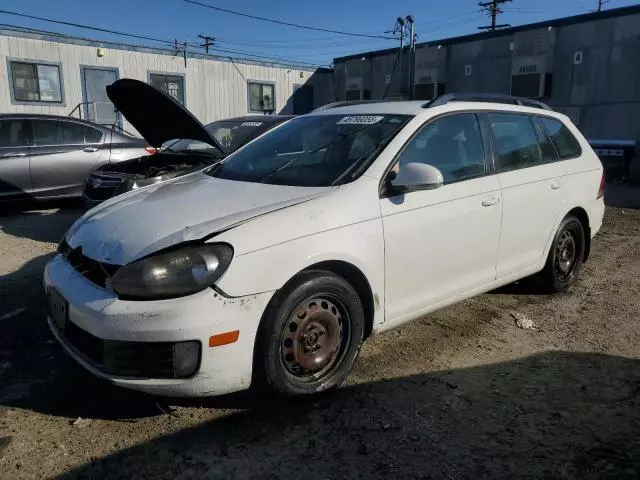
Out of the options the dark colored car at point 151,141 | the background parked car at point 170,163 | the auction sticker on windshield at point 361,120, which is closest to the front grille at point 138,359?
the auction sticker on windshield at point 361,120

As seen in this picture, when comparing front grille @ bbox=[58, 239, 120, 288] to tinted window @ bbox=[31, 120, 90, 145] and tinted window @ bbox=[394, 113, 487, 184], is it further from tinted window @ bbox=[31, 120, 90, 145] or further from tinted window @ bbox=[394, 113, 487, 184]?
tinted window @ bbox=[31, 120, 90, 145]

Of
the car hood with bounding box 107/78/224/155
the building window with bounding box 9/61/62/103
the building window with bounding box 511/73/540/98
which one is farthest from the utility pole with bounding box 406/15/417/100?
the car hood with bounding box 107/78/224/155

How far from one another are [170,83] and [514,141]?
1754 centimetres

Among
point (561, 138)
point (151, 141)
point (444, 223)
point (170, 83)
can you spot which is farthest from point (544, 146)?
point (170, 83)

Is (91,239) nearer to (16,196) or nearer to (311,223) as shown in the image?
(311,223)

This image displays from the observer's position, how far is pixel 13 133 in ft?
24.8

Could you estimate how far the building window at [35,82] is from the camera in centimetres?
1592

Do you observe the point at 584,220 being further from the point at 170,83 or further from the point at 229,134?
the point at 170,83

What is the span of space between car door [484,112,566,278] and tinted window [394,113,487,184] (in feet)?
0.63

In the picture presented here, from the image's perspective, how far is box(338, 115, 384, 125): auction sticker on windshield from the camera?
11.8 feet

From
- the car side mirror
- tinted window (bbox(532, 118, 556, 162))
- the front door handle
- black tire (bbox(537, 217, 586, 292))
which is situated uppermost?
tinted window (bbox(532, 118, 556, 162))

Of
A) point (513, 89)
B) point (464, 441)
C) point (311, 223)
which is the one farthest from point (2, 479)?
point (513, 89)

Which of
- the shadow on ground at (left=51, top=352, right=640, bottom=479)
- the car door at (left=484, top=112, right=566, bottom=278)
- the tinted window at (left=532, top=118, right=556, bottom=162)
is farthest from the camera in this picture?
the tinted window at (left=532, top=118, right=556, bottom=162)

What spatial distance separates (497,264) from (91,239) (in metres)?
2.70
